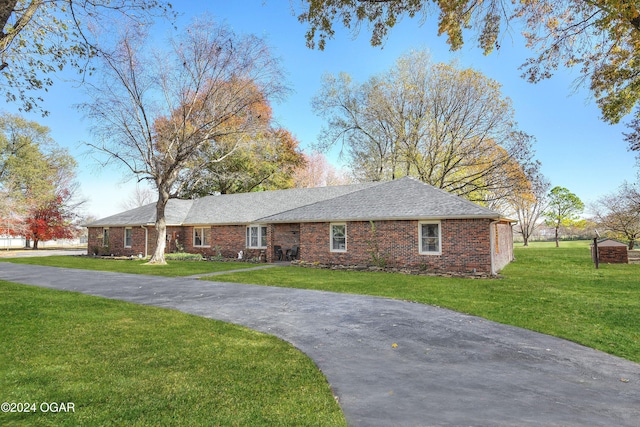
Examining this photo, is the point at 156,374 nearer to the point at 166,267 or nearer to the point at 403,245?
the point at 403,245

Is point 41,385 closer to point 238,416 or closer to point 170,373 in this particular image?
point 170,373

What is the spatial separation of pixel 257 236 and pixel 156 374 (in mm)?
17694

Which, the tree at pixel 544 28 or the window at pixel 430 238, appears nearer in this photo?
the tree at pixel 544 28

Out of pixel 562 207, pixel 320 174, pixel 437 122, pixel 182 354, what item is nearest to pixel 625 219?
pixel 437 122

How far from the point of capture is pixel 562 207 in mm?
50875

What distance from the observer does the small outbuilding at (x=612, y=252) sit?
17.9 meters

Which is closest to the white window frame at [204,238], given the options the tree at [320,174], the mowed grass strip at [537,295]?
the mowed grass strip at [537,295]

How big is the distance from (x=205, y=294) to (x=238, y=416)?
23.9 feet

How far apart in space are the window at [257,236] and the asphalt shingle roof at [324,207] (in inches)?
25.8

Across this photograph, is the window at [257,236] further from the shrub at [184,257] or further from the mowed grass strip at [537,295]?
the mowed grass strip at [537,295]

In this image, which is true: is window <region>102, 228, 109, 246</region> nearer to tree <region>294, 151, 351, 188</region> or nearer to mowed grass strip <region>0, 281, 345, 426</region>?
tree <region>294, 151, 351, 188</region>

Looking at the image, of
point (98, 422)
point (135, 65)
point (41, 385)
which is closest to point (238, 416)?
point (98, 422)

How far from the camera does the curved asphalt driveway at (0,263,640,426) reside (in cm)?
321

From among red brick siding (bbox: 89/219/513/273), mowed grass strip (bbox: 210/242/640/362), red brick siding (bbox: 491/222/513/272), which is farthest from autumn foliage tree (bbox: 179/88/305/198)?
mowed grass strip (bbox: 210/242/640/362)
